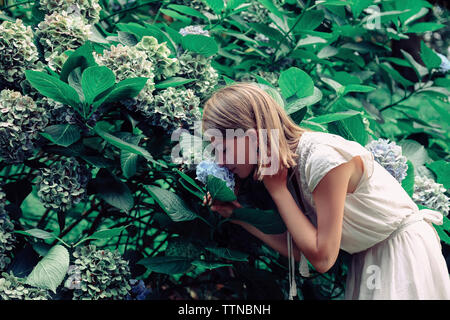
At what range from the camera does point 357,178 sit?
1380 millimetres

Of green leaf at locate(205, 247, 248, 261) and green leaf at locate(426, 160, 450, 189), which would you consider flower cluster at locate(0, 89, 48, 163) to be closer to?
green leaf at locate(205, 247, 248, 261)

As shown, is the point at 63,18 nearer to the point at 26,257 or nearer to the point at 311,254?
the point at 26,257

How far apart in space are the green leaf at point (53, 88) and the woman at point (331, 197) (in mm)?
399

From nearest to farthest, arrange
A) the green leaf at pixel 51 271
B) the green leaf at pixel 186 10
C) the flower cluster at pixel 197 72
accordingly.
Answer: the green leaf at pixel 51 271
the flower cluster at pixel 197 72
the green leaf at pixel 186 10

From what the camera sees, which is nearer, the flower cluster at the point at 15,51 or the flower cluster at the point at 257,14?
the flower cluster at the point at 15,51

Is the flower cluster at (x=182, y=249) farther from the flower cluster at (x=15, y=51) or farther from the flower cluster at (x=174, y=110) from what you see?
the flower cluster at (x=15, y=51)

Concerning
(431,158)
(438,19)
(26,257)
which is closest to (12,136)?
(26,257)

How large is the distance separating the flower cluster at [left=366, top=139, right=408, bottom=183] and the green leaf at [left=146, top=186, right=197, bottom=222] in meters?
0.67

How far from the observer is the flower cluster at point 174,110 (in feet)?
4.80

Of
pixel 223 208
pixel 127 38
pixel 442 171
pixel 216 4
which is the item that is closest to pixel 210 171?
pixel 223 208

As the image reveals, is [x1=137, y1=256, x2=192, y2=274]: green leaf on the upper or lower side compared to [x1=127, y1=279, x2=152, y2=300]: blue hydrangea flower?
upper

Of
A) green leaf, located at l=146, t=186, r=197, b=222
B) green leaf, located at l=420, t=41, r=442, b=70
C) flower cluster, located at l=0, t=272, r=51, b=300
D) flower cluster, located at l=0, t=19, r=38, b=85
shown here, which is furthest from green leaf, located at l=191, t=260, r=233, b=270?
green leaf, located at l=420, t=41, r=442, b=70

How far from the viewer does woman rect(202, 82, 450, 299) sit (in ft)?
4.32

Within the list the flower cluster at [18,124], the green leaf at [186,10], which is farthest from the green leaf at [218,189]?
the green leaf at [186,10]
